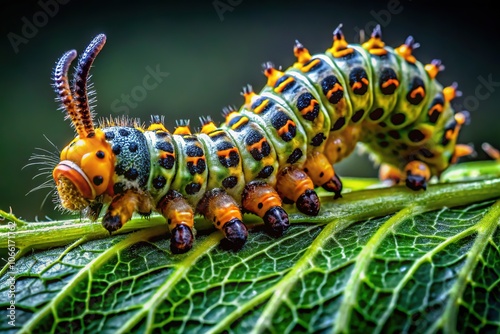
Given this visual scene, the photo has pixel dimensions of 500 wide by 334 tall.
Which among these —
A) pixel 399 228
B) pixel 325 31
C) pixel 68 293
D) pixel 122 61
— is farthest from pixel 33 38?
pixel 399 228

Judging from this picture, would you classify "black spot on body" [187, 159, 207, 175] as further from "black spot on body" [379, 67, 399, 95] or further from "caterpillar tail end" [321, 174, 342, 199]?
"black spot on body" [379, 67, 399, 95]

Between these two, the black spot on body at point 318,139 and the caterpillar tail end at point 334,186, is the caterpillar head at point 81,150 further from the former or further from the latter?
the caterpillar tail end at point 334,186

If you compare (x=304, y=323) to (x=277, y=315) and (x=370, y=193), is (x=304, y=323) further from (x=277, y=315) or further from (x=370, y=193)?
(x=370, y=193)

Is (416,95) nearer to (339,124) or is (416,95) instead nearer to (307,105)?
(339,124)

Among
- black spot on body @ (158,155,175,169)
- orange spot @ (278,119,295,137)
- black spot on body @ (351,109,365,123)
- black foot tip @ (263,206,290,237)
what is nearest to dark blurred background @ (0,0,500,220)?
black spot on body @ (351,109,365,123)

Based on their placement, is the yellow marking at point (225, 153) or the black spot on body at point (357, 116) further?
the black spot on body at point (357, 116)

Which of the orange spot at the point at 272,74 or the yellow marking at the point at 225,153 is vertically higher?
the orange spot at the point at 272,74

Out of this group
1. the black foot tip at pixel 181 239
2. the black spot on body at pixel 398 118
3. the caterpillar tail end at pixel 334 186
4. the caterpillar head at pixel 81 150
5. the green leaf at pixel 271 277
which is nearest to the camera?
the green leaf at pixel 271 277

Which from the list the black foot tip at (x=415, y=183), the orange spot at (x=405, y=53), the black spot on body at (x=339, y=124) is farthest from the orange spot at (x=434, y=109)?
the black spot on body at (x=339, y=124)
